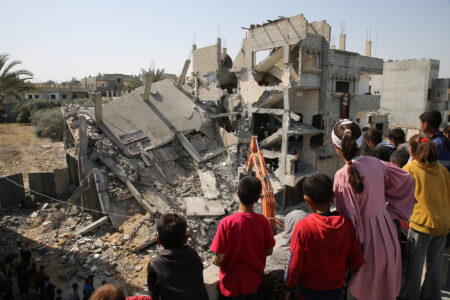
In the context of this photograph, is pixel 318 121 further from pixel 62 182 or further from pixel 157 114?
pixel 62 182

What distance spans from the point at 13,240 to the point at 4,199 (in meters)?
3.12

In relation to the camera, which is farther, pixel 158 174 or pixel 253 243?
pixel 158 174

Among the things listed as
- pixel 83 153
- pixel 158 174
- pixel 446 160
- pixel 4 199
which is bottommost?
pixel 4 199

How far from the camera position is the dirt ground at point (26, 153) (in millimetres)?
19953

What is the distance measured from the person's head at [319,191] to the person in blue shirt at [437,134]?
196 centimetres

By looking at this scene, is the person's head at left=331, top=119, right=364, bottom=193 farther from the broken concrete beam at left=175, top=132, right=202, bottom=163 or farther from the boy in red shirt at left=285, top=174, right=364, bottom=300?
the broken concrete beam at left=175, top=132, right=202, bottom=163

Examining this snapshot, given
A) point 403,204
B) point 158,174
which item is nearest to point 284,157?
point 158,174

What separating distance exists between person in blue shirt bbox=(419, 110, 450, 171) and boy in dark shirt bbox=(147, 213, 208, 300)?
3002 mm

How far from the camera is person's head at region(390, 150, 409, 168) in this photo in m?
3.20

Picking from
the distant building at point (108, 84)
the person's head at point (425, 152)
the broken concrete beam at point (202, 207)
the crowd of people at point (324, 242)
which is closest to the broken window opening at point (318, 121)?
the broken concrete beam at point (202, 207)

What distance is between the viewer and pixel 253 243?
8.11 ft

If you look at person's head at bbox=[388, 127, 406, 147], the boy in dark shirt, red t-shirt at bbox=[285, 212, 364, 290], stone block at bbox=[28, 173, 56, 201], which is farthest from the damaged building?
red t-shirt at bbox=[285, 212, 364, 290]

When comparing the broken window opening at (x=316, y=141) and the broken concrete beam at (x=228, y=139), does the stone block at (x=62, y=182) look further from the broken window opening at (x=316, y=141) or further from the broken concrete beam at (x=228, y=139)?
the broken window opening at (x=316, y=141)

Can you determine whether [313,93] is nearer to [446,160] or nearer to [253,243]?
[446,160]
